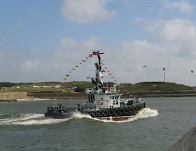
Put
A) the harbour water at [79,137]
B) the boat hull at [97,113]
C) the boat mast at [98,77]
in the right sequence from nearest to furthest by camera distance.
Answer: the harbour water at [79,137], the boat hull at [97,113], the boat mast at [98,77]

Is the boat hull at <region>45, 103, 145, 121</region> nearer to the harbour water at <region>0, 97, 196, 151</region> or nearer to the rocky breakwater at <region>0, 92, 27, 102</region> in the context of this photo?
the harbour water at <region>0, 97, 196, 151</region>

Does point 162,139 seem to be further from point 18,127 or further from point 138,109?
point 138,109

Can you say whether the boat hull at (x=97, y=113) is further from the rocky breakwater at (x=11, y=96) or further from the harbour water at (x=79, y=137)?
the rocky breakwater at (x=11, y=96)

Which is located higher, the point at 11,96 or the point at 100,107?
the point at 11,96

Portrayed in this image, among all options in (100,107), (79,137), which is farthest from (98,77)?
(79,137)

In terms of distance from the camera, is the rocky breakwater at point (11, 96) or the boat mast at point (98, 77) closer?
the boat mast at point (98, 77)

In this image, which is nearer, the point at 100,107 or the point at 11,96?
the point at 100,107

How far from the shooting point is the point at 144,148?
2734 centimetres

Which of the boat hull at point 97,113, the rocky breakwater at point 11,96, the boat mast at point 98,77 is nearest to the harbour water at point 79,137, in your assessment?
the boat hull at point 97,113

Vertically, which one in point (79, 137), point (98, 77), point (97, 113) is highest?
point (98, 77)

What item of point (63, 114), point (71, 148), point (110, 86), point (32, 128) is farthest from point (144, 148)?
point (110, 86)

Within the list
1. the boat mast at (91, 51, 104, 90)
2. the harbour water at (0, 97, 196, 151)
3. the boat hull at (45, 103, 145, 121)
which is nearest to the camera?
the harbour water at (0, 97, 196, 151)

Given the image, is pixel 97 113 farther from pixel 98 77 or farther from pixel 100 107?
pixel 98 77

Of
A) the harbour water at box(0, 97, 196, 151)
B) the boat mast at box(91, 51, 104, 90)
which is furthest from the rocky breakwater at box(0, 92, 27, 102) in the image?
the harbour water at box(0, 97, 196, 151)
